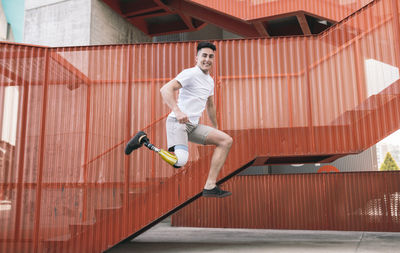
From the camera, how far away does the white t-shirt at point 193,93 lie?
3656 mm

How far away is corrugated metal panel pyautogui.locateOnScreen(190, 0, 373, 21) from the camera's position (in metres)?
9.87

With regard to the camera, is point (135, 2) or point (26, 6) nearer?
point (26, 6)

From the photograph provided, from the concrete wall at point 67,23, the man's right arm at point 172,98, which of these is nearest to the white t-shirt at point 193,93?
the man's right arm at point 172,98

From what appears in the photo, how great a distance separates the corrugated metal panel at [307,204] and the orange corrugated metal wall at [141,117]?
16.5 ft

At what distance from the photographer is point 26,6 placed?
41.8 feet

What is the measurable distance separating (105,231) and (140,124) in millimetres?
2142

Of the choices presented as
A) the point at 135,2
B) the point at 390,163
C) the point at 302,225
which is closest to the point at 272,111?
the point at 302,225

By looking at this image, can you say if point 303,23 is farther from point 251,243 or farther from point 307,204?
point 251,243

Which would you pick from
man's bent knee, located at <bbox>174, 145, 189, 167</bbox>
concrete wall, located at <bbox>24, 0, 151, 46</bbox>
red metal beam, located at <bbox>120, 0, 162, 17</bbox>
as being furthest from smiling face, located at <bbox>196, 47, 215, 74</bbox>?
red metal beam, located at <bbox>120, 0, 162, 17</bbox>

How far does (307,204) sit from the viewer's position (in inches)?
429

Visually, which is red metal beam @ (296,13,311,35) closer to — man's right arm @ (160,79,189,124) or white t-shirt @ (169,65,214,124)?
white t-shirt @ (169,65,214,124)

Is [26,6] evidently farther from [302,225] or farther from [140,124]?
[302,225]

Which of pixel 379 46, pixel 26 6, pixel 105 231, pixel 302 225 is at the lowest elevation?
pixel 302 225

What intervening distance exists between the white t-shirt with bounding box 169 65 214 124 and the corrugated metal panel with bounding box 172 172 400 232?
25.7 feet
